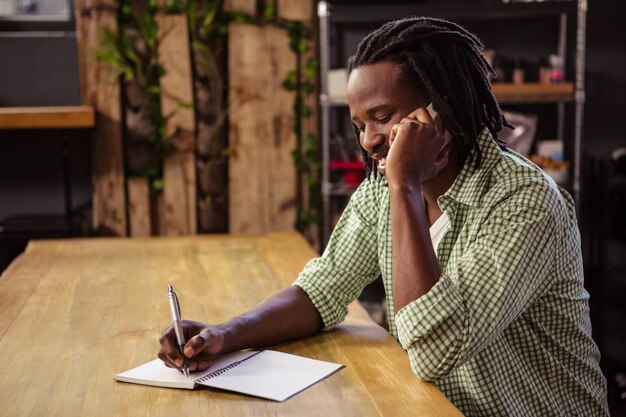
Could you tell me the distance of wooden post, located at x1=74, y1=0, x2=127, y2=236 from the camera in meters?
3.91

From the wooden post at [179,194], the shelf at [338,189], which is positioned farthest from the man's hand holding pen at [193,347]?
the wooden post at [179,194]

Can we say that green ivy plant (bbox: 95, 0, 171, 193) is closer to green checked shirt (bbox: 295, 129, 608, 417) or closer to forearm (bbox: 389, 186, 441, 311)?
green checked shirt (bbox: 295, 129, 608, 417)

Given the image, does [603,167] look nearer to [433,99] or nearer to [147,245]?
[147,245]

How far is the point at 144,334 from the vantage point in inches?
66.8

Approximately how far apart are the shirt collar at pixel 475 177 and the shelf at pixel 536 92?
7.06 ft

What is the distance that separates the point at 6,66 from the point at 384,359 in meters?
3.18

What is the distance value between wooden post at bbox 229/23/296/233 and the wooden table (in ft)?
4.00

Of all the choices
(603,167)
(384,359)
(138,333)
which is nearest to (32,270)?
(138,333)

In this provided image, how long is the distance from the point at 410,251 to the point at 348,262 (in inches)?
17.6

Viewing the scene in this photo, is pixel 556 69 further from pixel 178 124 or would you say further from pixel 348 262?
pixel 348 262

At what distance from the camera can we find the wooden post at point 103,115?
12.8 ft

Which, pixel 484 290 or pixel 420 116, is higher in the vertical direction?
pixel 420 116

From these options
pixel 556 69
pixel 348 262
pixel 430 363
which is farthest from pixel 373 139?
pixel 556 69

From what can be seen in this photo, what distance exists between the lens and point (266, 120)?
4.07 metres
